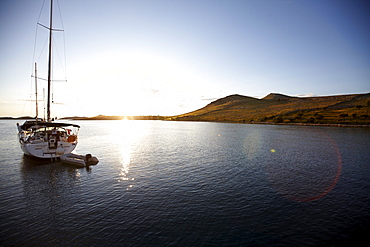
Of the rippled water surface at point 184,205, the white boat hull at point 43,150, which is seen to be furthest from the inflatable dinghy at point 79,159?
the rippled water surface at point 184,205

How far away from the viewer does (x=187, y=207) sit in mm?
15672

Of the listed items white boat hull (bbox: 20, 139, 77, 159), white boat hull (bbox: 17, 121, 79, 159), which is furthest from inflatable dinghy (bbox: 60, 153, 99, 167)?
white boat hull (bbox: 17, 121, 79, 159)

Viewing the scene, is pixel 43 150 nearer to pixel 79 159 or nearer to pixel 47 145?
pixel 47 145

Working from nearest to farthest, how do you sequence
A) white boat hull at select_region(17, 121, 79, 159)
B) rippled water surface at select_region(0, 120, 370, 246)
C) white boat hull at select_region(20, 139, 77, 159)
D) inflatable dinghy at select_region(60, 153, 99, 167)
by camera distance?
rippled water surface at select_region(0, 120, 370, 246) < inflatable dinghy at select_region(60, 153, 99, 167) < white boat hull at select_region(20, 139, 77, 159) < white boat hull at select_region(17, 121, 79, 159)

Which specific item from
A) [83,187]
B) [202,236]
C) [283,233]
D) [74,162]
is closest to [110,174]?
[83,187]

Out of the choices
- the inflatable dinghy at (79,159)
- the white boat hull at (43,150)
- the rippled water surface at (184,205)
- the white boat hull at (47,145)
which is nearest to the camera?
the rippled water surface at (184,205)

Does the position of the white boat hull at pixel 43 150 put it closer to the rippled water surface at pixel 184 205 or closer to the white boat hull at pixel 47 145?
the white boat hull at pixel 47 145

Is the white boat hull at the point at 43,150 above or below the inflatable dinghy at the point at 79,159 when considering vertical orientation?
above

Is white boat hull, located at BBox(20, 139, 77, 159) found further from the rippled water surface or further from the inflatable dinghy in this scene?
the rippled water surface

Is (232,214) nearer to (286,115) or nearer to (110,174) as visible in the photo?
(110,174)

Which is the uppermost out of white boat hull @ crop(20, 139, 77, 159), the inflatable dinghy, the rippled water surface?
white boat hull @ crop(20, 139, 77, 159)

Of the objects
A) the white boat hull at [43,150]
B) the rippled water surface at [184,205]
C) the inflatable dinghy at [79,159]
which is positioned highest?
the white boat hull at [43,150]

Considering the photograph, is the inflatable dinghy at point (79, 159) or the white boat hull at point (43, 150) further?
the white boat hull at point (43, 150)

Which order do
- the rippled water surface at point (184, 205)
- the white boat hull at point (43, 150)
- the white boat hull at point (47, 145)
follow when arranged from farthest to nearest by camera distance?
the white boat hull at point (47, 145)
the white boat hull at point (43, 150)
the rippled water surface at point (184, 205)
